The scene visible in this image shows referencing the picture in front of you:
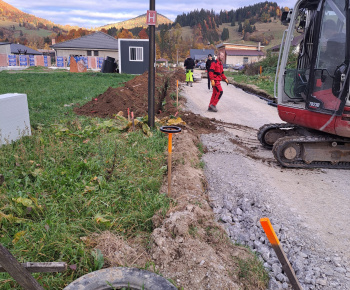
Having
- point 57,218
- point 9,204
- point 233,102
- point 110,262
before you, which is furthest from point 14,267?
point 233,102

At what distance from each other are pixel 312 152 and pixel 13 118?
593 cm

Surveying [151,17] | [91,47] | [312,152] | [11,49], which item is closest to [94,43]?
[91,47]

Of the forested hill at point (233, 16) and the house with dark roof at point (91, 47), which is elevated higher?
the forested hill at point (233, 16)

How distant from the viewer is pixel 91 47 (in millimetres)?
49844

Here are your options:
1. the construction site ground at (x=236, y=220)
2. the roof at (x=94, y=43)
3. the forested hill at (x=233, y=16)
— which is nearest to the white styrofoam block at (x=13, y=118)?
the construction site ground at (x=236, y=220)

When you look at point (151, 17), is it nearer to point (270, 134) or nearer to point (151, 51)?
point (151, 51)

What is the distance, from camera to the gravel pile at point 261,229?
10.4 feet

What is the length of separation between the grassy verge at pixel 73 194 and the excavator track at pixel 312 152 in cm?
233

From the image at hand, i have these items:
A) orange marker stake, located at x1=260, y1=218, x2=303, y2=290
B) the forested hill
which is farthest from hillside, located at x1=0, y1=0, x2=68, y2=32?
orange marker stake, located at x1=260, y1=218, x2=303, y2=290

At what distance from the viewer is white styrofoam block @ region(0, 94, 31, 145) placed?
602 centimetres

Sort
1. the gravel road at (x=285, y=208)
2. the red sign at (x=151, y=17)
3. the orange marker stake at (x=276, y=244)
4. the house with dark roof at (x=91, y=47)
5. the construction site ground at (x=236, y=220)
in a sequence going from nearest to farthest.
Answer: the orange marker stake at (x=276, y=244) → the construction site ground at (x=236, y=220) → the gravel road at (x=285, y=208) → the red sign at (x=151, y=17) → the house with dark roof at (x=91, y=47)

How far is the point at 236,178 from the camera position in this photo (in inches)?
215

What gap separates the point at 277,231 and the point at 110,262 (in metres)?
2.09

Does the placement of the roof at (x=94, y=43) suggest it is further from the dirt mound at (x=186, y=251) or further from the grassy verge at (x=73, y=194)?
the dirt mound at (x=186, y=251)
